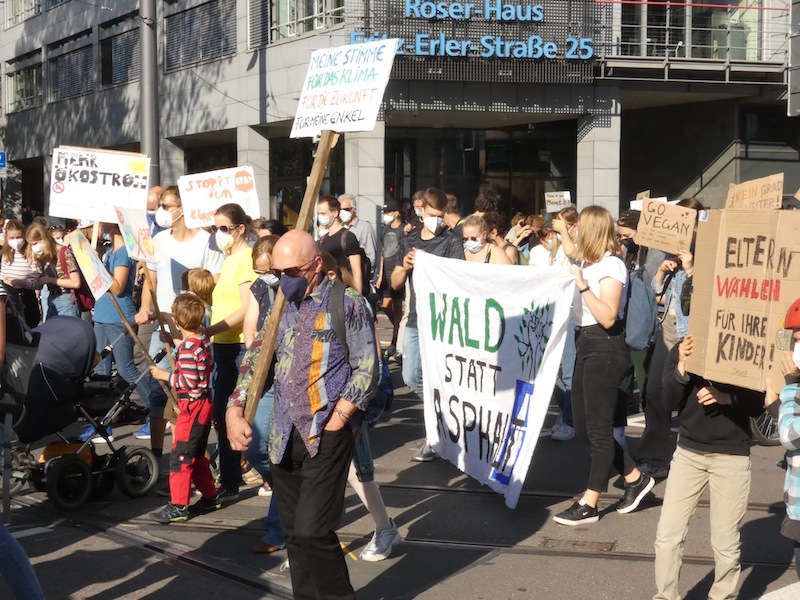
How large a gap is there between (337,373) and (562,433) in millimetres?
4600

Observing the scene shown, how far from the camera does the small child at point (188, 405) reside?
6605mm

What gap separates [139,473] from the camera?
7246mm

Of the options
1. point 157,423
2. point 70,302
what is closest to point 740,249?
point 157,423

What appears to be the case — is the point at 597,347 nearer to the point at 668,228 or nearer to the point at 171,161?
the point at 668,228

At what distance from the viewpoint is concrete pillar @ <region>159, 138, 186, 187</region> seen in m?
29.3

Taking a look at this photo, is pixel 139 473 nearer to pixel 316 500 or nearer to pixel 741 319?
pixel 316 500

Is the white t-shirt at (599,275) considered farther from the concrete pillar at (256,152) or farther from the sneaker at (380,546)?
Result: the concrete pillar at (256,152)

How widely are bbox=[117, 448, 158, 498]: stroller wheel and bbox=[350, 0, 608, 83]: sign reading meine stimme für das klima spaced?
16.0 metres

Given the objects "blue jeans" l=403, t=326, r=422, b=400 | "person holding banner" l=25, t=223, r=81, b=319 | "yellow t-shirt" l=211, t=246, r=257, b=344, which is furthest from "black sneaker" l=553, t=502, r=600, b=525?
"person holding banner" l=25, t=223, r=81, b=319

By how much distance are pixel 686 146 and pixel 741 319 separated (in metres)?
23.4

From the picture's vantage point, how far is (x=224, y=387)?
7000mm

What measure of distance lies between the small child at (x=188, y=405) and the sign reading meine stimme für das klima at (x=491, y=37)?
16.1 meters

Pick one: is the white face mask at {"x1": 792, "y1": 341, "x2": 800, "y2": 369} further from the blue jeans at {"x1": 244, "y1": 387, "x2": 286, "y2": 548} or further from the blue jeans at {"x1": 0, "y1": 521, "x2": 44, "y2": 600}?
the blue jeans at {"x1": 0, "y1": 521, "x2": 44, "y2": 600}

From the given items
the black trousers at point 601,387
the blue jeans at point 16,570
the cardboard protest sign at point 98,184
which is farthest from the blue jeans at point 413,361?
the blue jeans at point 16,570
